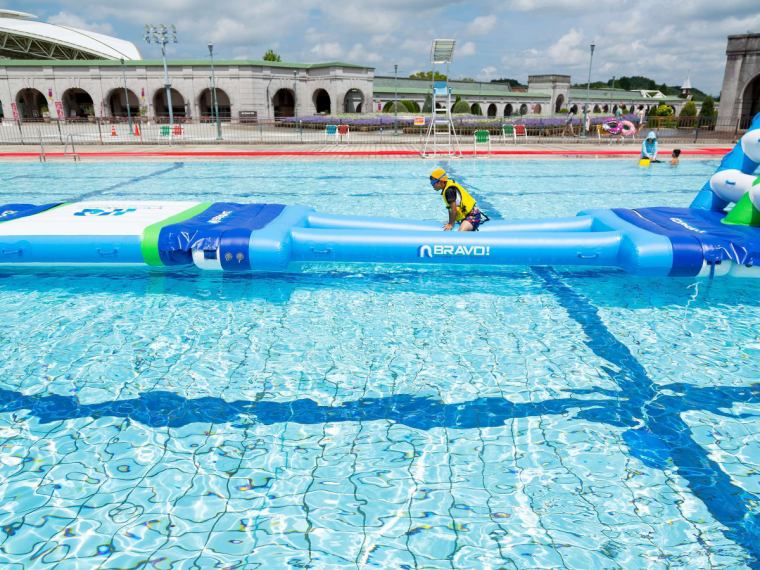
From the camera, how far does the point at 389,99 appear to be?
50031 millimetres

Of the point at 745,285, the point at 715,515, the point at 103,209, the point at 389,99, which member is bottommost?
the point at 715,515

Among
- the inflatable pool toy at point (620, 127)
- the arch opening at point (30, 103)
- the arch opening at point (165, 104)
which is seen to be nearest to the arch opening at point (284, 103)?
the arch opening at point (165, 104)

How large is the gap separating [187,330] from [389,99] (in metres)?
48.9

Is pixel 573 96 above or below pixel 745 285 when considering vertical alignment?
above

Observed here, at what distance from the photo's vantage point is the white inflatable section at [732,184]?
6113 mm

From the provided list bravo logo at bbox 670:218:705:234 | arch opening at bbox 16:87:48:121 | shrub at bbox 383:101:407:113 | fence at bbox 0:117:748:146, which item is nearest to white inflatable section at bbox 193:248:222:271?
bravo logo at bbox 670:218:705:234

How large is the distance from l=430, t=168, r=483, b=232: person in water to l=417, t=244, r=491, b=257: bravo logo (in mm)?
509

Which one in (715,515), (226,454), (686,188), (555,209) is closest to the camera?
(715,515)

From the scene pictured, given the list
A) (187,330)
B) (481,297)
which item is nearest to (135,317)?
(187,330)

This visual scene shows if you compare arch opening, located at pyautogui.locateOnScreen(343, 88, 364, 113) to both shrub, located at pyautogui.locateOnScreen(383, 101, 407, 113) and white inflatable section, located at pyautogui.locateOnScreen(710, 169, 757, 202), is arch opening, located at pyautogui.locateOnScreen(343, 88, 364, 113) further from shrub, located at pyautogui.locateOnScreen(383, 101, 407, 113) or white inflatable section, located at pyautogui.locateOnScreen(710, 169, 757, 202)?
white inflatable section, located at pyautogui.locateOnScreen(710, 169, 757, 202)

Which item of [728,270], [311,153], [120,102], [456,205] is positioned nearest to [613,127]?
[311,153]

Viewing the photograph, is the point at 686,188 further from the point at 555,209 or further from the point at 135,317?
the point at 135,317

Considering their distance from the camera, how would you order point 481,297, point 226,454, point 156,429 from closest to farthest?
point 226,454
point 156,429
point 481,297

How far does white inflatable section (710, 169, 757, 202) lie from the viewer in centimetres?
611
